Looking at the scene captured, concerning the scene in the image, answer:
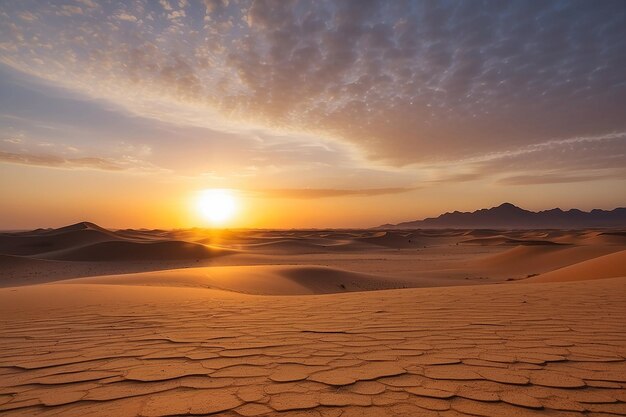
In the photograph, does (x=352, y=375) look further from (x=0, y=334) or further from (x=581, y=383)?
(x=0, y=334)

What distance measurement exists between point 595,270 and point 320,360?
37.7 ft

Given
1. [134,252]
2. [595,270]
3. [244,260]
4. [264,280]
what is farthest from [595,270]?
[134,252]

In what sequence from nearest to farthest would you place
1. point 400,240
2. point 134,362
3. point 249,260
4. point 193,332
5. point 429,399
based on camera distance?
1. point 429,399
2. point 134,362
3. point 193,332
4. point 249,260
5. point 400,240

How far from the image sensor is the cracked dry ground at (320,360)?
85.7 inches

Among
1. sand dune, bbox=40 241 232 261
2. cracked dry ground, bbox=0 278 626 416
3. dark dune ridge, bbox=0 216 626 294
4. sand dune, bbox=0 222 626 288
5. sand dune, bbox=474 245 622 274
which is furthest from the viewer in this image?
sand dune, bbox=40 241 232 261

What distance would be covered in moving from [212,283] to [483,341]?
8.29 meters

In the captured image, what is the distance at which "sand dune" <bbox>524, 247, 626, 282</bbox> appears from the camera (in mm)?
10273

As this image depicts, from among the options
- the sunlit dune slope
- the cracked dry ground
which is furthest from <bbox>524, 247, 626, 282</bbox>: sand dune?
the cracked dry ground

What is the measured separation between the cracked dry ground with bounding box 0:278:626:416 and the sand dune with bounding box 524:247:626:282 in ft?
18.9

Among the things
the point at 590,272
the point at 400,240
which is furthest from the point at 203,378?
the point at 400,240

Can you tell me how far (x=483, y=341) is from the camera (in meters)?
3.45

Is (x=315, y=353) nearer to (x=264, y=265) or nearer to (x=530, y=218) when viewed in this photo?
(x=264, y=265)

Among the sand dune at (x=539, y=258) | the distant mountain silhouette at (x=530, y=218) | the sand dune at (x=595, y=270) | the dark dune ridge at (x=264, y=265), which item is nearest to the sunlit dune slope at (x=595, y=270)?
the sand dune at (x=595, y=270)

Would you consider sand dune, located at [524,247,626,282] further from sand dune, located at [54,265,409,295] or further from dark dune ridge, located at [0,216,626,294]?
sand dune, located at [54,265,409,295]
